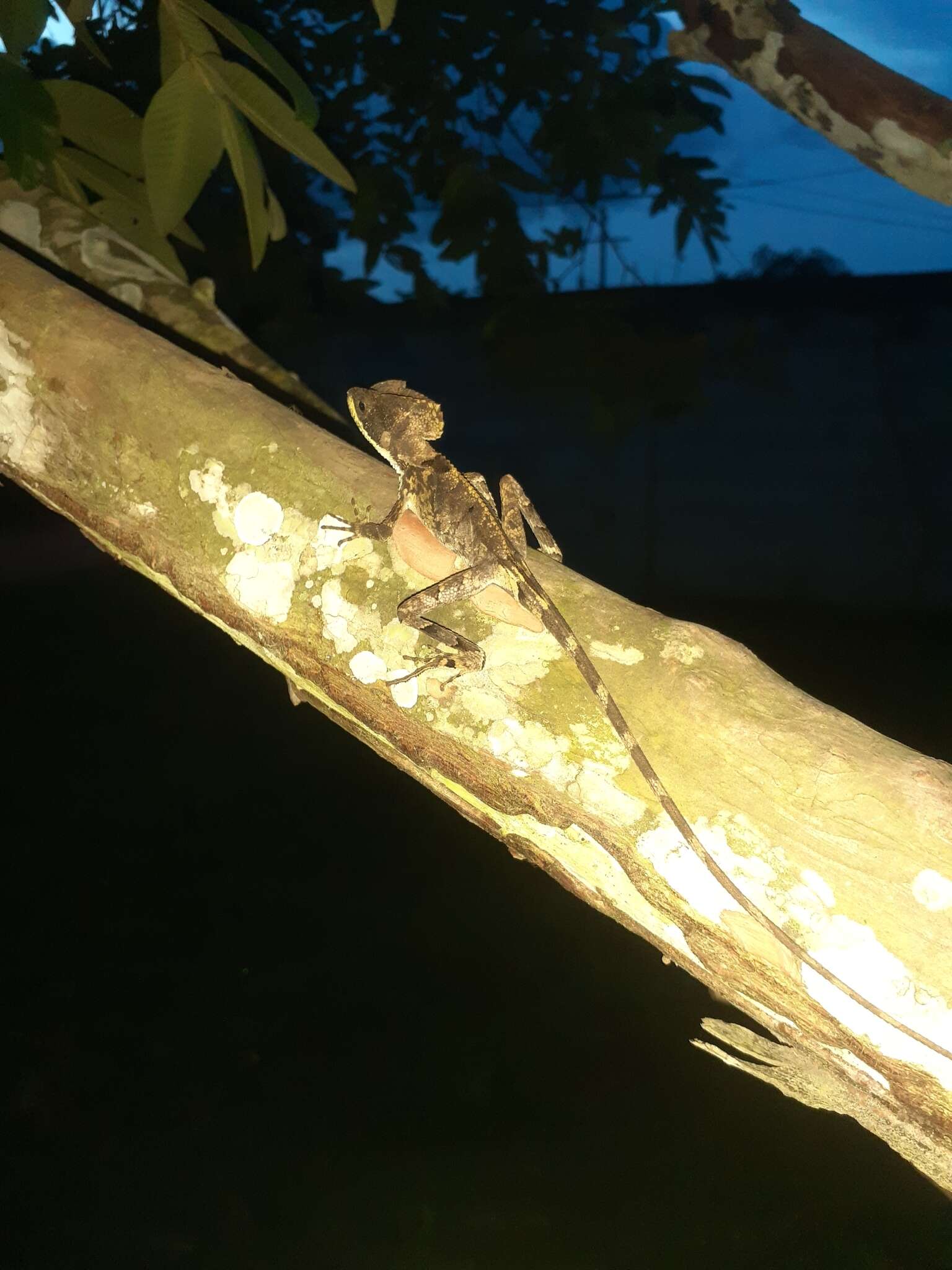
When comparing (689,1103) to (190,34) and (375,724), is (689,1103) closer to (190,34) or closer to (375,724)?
(375,724)

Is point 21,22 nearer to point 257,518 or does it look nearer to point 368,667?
point 257,518

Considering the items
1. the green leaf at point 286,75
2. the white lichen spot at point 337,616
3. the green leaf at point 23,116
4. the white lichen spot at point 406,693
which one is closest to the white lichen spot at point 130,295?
the green leaf at point 23,116

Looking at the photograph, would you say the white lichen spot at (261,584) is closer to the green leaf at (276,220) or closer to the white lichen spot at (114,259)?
the white lichen spot at (114,259)

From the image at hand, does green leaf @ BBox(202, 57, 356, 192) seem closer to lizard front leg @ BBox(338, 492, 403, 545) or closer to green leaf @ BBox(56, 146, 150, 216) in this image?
green leaf @ BBox(56, 146, 150, 216)

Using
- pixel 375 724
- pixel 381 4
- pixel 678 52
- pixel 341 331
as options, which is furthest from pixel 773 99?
pixel 375 724

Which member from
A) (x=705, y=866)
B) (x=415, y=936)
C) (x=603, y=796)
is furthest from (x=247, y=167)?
(x=415, y=936)
